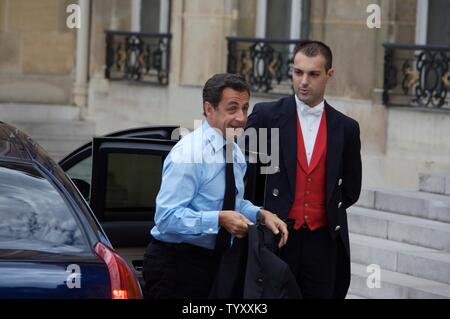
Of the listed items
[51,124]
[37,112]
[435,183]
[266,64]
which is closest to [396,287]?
[435,183]

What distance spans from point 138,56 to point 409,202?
22.4 feet

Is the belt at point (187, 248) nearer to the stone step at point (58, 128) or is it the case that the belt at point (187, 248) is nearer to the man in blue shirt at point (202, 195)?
the man in blue shirt at point (202, 195)

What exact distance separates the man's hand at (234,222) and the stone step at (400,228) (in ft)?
17.0

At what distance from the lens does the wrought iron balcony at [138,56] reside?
55.9 feet

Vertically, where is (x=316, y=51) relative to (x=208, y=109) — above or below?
above

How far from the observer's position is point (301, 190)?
21.9ft

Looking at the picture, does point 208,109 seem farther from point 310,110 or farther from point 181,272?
point 310,110

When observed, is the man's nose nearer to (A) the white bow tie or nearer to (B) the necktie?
(B) the necktie

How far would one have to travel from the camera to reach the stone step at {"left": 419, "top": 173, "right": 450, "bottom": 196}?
11.7m

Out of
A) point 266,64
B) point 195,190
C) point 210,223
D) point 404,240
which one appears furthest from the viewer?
point 266,64

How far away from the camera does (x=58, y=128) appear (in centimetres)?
1828

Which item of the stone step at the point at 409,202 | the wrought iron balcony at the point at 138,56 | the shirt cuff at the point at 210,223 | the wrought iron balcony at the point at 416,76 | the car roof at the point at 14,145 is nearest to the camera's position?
the shirt cuff at the point at 210,223

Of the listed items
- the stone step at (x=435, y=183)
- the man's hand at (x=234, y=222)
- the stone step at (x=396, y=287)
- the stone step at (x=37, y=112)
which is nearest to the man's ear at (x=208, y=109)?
the man's hand at (x=234, y=222)

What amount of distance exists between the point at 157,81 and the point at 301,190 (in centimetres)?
1060
